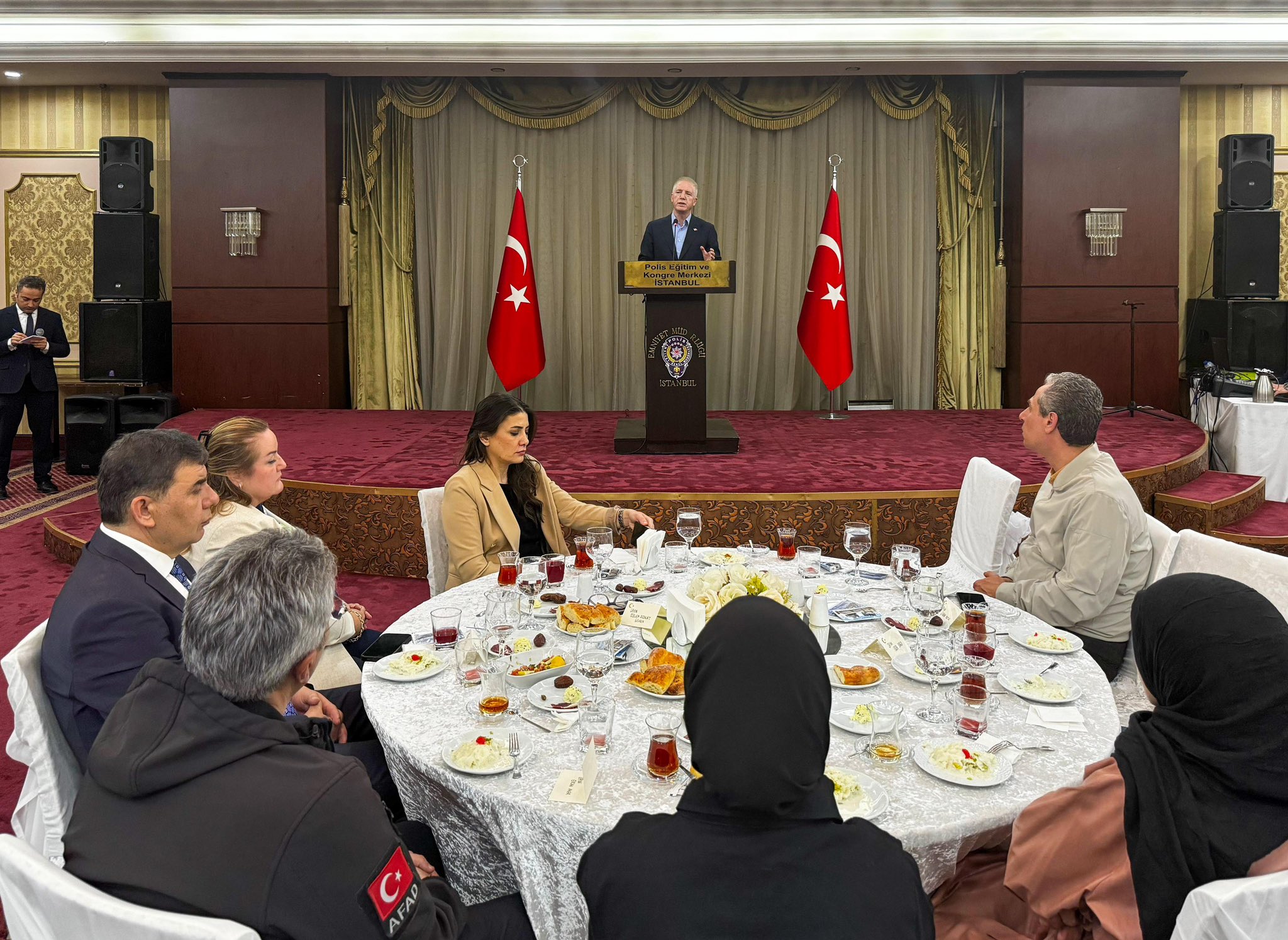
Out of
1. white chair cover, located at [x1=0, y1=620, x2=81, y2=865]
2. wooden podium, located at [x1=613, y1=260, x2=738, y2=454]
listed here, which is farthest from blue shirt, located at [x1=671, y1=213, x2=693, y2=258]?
white chair cover, located at [x1=0, y1=620, x2=81, y2=865]

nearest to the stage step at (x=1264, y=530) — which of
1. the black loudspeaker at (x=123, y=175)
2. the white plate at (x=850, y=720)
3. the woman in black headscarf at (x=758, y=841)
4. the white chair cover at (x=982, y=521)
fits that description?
the white chair cover at (x=982, y=521)

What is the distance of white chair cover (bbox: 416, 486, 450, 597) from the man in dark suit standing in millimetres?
4643

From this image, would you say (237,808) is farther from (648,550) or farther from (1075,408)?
(1075,408)

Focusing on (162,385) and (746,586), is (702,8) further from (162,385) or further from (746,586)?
(746,586)

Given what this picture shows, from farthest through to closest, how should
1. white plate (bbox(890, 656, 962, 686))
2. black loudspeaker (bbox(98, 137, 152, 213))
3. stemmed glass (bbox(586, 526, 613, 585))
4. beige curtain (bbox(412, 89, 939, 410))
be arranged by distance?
beige curtain (bbox(412, 89, 939, 410)) → black loudspeaker (bbox(98, 137, 152, 213)) → stemmed glass (bbox(586, 526, 613, 585)) → white plate (bbox(890, 656, 962, 686))

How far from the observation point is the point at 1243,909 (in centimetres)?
132

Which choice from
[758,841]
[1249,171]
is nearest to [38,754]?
[758,841]

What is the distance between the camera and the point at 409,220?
8.93 metres

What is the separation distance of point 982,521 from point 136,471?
2801 millimetres

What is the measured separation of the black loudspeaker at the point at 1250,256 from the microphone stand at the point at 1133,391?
2.16 ft

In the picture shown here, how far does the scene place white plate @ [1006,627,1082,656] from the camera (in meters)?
2.43

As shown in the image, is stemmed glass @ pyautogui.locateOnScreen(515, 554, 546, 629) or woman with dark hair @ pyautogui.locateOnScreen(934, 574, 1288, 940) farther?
stemmed glass @ pyautogui.locateOnScreen(515, 554, 546, 629)

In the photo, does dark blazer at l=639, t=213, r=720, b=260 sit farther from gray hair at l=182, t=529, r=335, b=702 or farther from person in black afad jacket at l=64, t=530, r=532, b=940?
person in black afad jacket at l=64, t=530, r=532, b=940

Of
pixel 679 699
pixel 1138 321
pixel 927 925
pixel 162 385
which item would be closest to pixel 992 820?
pixel 927 925
